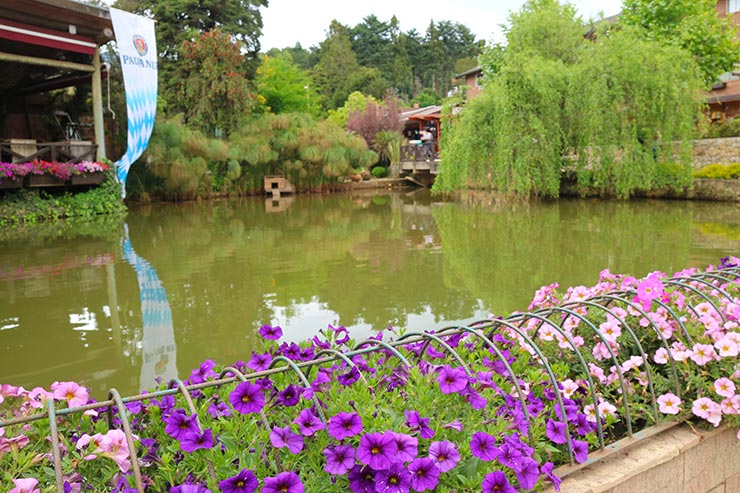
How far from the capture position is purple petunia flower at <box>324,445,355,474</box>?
4.18ft

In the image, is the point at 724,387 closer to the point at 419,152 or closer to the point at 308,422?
the point at 308,422

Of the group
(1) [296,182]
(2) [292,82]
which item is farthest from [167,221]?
(2) [292,82]

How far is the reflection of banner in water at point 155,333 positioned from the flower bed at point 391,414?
169cm

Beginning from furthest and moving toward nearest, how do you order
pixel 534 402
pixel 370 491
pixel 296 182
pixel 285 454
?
1. pixel 296 182
2. pixel 534 402
3. pixel 285 454
4. pixel 370 491

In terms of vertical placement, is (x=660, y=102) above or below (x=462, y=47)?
below

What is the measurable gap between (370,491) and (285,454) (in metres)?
0.22

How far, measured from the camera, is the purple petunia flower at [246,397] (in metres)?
1.48

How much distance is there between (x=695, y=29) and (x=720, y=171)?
651 cm

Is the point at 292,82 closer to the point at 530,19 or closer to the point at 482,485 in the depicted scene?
the point at 530,19

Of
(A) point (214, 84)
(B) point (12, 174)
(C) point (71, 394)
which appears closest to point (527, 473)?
(C) point (71, 394)

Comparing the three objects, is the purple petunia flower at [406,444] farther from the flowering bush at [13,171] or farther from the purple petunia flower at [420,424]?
the flowering bush at [13,171]

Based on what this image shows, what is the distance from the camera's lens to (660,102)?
1484 centimetres

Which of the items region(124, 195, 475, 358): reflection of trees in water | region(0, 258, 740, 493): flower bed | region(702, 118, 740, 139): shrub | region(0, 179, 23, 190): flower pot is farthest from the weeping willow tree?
region(0, 258, 740, 493): flower bed

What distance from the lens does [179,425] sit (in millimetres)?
1414
